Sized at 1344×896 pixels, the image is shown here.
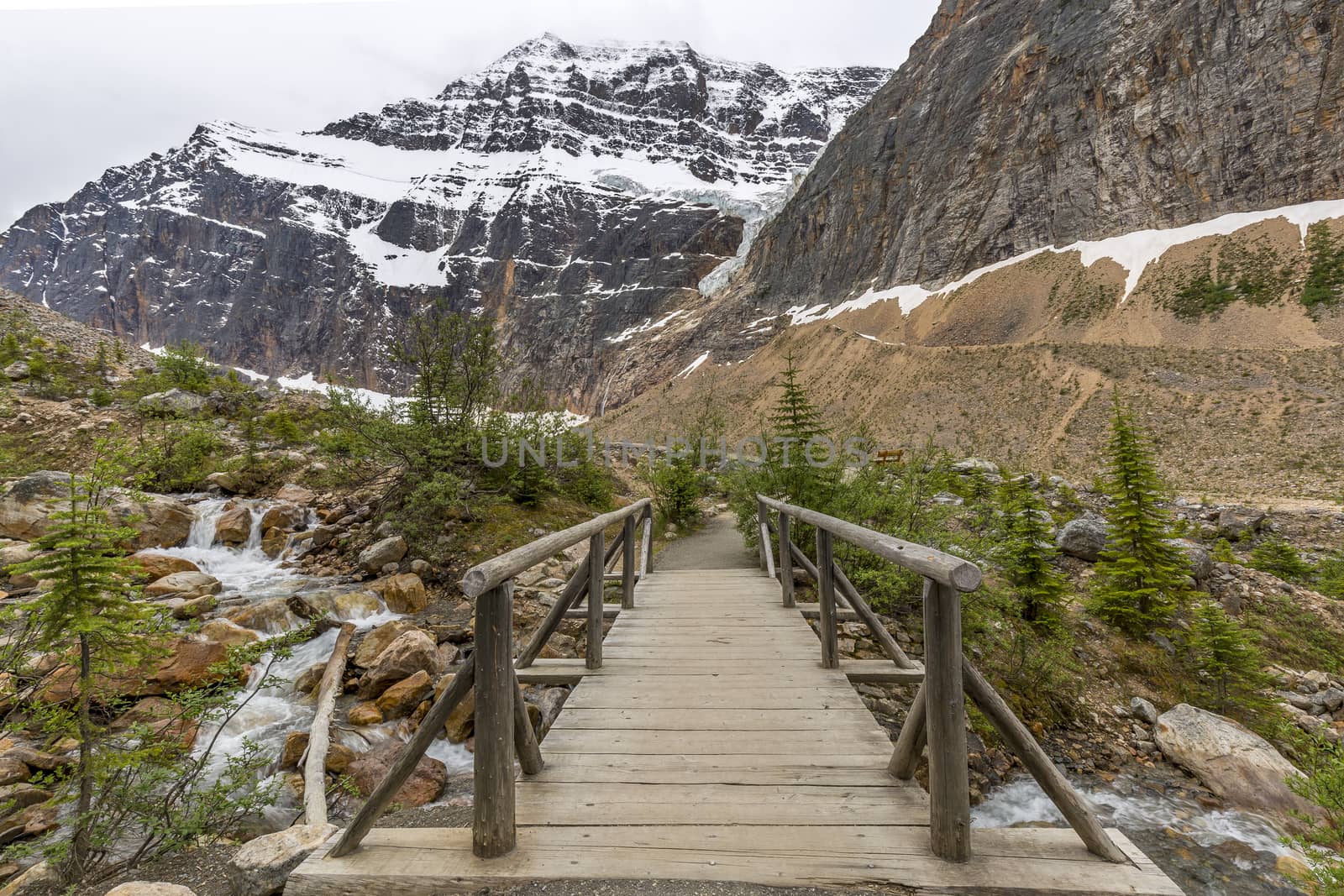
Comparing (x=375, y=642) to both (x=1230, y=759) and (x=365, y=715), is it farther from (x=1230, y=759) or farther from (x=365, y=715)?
(x=1230, y=759)

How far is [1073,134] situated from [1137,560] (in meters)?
51.4

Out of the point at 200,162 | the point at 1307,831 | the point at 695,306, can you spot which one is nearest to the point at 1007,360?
the point at 1307,831

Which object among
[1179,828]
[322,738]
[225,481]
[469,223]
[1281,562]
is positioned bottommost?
[1179,828]

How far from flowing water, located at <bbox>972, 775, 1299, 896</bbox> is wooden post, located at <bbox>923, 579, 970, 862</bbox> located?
3094mm

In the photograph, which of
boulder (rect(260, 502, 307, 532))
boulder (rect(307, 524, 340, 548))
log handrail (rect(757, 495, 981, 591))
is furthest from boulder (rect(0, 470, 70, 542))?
log handrail (rect(757, 495, 981, 591))

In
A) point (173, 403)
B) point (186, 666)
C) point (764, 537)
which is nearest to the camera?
point (186, 666)

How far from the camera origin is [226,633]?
18.8 feet

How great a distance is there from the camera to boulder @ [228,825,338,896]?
8.14ft

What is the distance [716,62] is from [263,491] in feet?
791

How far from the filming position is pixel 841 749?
2758 millimetres

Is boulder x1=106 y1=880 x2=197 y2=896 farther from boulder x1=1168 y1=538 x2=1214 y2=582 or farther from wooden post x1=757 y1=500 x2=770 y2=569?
boulder x1=1168 y1=538 x2=1214 y2=582

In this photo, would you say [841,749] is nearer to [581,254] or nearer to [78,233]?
[581,254]

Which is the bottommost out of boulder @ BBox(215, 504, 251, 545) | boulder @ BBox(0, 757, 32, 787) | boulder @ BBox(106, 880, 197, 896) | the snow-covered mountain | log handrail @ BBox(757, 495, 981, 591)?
boulder @ BBox(0, 757, 32, 787)

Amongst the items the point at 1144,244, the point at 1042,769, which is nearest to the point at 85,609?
the point at 1042,769
